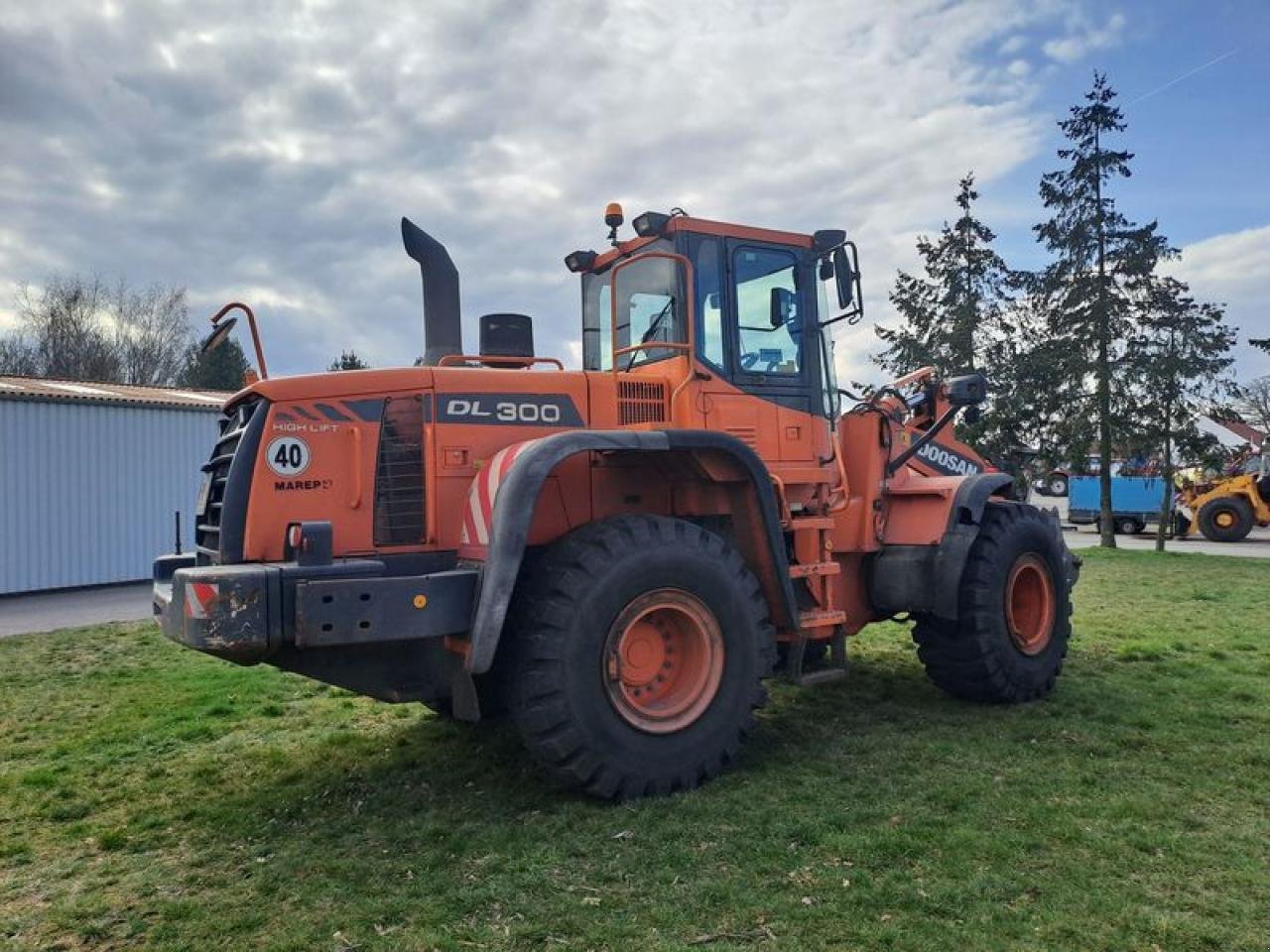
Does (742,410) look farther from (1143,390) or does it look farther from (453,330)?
(1143,390)

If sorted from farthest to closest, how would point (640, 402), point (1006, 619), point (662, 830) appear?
point (1006, 619)
point (640, 402)
point (662, 830)

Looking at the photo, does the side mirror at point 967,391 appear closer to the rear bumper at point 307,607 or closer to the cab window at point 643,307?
the cab window at point 643,307

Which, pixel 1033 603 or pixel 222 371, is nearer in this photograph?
pixel 1033 603

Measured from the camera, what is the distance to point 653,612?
500 centimetres

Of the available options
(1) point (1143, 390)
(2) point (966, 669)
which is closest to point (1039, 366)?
(1) point (1143, 390)

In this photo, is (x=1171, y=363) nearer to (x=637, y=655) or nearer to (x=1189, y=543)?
(x=1189, y=543)

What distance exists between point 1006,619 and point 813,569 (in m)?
1.72

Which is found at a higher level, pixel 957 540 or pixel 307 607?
pixel 957 540

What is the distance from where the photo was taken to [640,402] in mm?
5566

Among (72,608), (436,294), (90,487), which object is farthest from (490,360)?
(90,487)

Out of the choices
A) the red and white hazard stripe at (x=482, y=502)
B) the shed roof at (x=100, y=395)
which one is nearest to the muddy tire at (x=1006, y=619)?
the red and white hazard stripe at (x=482, y=502)

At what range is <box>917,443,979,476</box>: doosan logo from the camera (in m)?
7.46

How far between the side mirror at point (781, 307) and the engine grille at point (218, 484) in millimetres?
3145

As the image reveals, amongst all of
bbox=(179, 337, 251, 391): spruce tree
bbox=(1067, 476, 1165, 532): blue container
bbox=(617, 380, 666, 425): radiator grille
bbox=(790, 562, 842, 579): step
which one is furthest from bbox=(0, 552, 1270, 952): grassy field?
bbox=(179, 337, 251, 391): spruce tree
